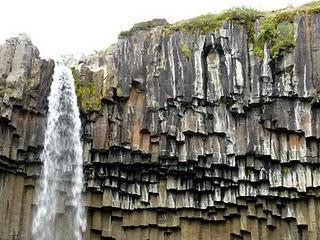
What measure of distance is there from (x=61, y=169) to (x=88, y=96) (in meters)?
2.75

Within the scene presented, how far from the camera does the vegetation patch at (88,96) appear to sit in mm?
20141

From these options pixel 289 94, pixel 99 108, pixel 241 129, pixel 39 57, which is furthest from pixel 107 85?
pixel 289 94

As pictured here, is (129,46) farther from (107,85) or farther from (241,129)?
(241,129)

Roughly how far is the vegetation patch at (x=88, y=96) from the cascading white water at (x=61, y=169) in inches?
8.9

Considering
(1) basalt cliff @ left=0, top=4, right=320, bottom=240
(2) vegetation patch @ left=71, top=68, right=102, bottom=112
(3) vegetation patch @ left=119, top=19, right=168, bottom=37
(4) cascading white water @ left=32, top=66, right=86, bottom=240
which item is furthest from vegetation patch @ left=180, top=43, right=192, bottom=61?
(4) cascading white water @ left=32, top=66, right=86, bottom=240

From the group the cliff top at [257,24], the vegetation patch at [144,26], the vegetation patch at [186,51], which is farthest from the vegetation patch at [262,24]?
the vegetation patch at [186,51]

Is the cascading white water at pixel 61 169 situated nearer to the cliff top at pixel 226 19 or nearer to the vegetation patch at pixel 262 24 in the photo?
the cliff top at pixel 226 19

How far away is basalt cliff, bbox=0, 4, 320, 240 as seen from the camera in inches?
751

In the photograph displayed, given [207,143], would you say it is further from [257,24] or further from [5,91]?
[5,91]

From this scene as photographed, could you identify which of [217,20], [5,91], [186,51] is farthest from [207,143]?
[5,91]

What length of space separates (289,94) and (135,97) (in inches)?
211

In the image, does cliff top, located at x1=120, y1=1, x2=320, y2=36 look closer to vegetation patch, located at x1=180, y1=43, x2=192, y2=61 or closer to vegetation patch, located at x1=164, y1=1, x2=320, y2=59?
vegetation patch, located at x1=164, y1=1, x2=320, y2=59

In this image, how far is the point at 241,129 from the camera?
778 inches

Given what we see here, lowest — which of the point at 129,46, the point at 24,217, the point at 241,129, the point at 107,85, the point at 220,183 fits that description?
the point at 24,217
